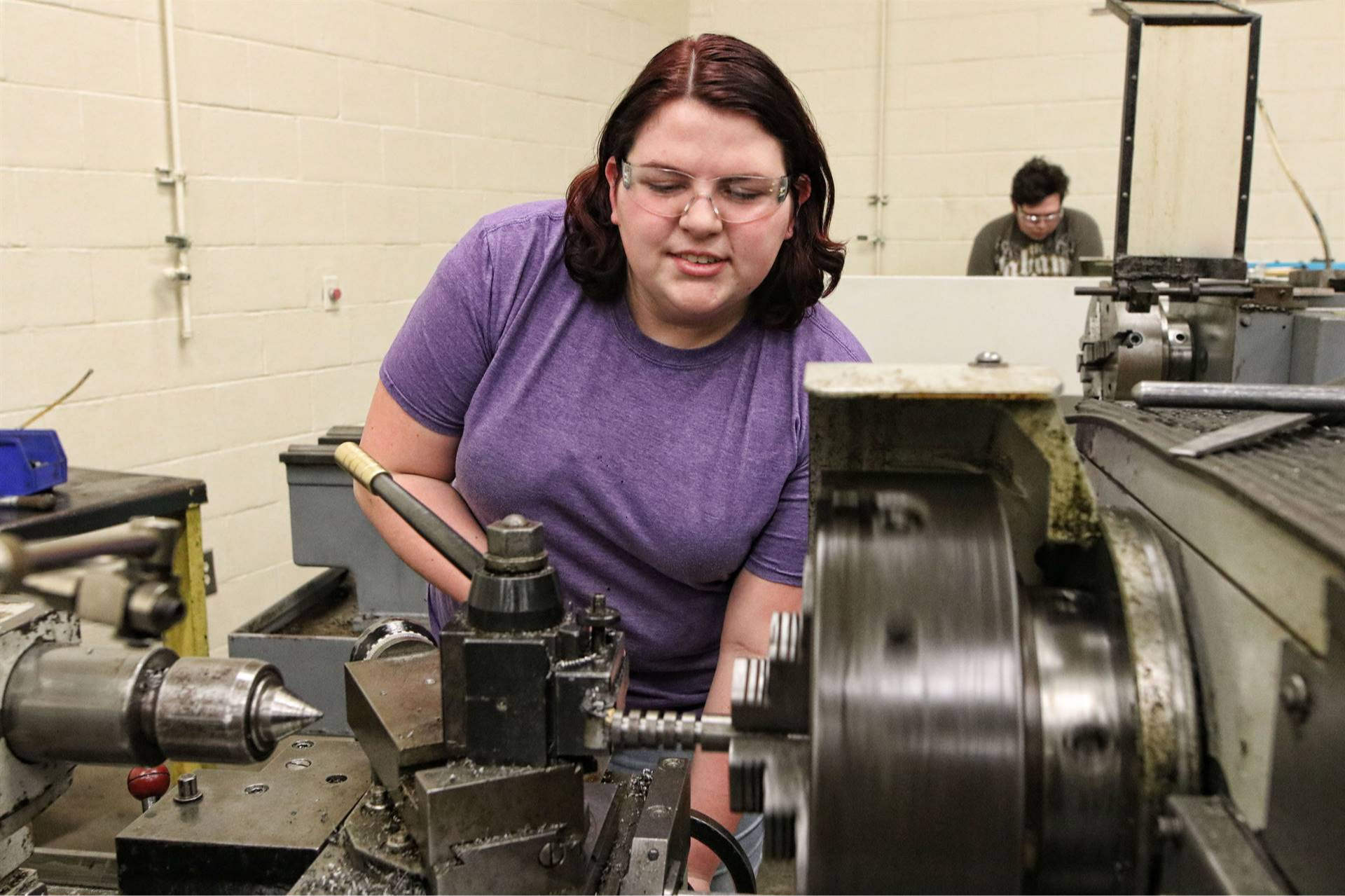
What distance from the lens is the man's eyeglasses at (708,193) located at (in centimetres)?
103

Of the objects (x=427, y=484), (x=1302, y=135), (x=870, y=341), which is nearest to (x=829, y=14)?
(x=1302, y=135)

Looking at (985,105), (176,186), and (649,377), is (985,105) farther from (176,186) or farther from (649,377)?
(649,377)

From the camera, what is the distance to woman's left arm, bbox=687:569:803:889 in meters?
1.10

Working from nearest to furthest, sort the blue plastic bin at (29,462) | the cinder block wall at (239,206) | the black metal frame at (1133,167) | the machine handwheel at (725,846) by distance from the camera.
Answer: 1. the machine handwheel at (725,846)
2. the black metal frame at (1133,167)
3. the blue plastic bin at (29,462)
4. the cinder block wall at (239,206)

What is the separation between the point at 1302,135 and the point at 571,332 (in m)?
3.57

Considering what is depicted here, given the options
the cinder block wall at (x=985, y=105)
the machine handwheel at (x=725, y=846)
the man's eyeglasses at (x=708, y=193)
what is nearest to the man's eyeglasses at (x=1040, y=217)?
the cinder block wall at (x=985, y=105)

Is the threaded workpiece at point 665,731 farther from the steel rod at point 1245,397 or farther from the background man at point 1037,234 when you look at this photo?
the background man at point 1037,234

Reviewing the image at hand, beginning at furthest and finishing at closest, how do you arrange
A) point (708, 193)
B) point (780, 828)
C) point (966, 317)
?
1. point (966, 317)
2. point (708, 193)
3. point (780, 828)

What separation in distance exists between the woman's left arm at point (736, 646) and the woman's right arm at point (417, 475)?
284 millimetres

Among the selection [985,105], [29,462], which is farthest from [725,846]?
[985,105]

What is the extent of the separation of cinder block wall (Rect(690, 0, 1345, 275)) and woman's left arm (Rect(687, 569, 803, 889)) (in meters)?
3.29

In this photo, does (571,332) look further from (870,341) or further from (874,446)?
(870,341)

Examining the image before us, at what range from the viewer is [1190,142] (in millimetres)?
1431

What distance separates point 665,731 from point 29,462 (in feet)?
4.17
